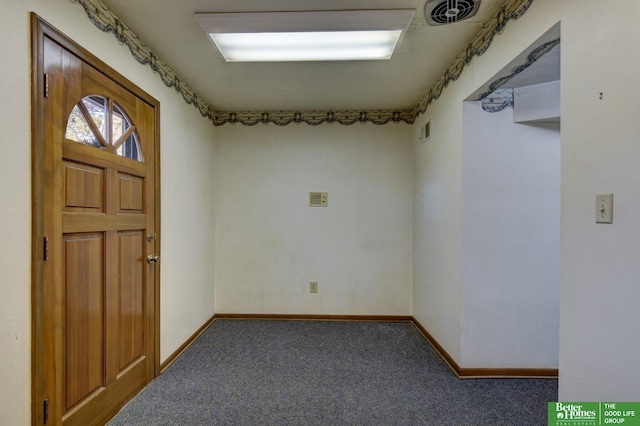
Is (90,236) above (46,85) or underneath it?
underneath

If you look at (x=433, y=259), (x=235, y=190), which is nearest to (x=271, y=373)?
(x=433, y=259)

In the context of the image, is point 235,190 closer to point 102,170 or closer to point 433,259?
point 102,170

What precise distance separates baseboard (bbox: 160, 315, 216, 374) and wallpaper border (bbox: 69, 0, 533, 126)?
84.9 inches

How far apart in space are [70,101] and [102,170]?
374mm

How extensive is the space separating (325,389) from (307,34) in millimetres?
2320

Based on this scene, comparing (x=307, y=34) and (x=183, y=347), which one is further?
(x=183, y=347)

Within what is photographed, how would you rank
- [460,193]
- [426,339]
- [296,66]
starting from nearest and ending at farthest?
[460,193] < [296,66] < [426,339]

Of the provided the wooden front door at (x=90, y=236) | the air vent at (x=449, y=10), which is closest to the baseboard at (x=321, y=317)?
the wooden front door at (x=90, y=236)

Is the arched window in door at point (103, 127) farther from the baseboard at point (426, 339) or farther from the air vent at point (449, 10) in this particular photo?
the air vent at point (449, 10)

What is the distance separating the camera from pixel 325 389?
2.02m

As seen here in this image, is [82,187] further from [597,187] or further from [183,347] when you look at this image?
[597,187]

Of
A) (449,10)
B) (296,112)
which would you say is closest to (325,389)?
(449,10)

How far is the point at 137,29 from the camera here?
1829 mm

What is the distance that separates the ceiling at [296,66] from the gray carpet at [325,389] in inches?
91.8
